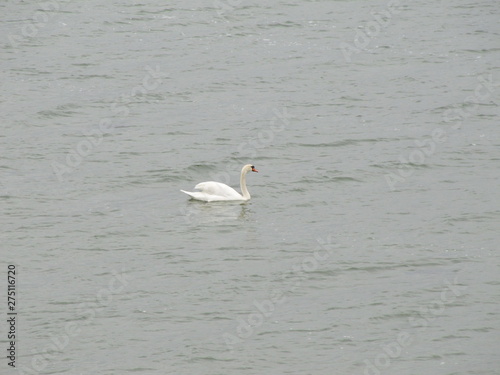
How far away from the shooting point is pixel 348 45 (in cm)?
3175

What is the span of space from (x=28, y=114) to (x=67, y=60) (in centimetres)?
476

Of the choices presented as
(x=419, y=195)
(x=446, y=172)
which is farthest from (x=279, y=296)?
(x=446, y=172)
